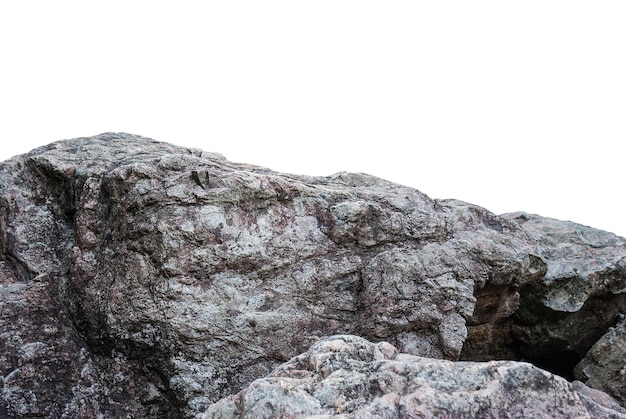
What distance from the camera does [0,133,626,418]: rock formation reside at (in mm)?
7684

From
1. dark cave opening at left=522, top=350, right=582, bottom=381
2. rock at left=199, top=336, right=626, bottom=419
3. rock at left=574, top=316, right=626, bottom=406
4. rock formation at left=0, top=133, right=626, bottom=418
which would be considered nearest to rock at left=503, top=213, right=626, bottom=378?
dark cave opening at left=522, top=350, right=582, bottom=381

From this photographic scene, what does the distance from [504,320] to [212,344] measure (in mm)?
5397

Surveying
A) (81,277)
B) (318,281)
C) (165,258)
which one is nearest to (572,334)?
(318,281)

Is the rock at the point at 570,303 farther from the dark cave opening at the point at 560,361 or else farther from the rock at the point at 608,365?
the rock at the point at 608,365

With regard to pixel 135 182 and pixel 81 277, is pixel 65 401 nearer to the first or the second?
pixel 81 277

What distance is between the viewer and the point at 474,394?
488 cm

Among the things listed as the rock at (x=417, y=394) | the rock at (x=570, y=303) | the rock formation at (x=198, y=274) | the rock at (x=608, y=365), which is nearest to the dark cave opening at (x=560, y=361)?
the rock at (x=570, y=303)

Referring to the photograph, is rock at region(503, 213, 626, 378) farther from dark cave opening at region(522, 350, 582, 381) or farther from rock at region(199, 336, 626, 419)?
rock at region(199, 336, 626, 419)

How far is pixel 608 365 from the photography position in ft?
33.4

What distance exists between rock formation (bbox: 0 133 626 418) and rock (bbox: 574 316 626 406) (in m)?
1.18

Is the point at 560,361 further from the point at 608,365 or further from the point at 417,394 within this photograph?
the point at 417,394

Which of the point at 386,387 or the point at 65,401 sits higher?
the point at 386,387

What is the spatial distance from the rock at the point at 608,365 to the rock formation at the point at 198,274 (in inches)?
46.6

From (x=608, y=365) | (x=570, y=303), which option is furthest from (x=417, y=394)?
(x=608, y=365)
